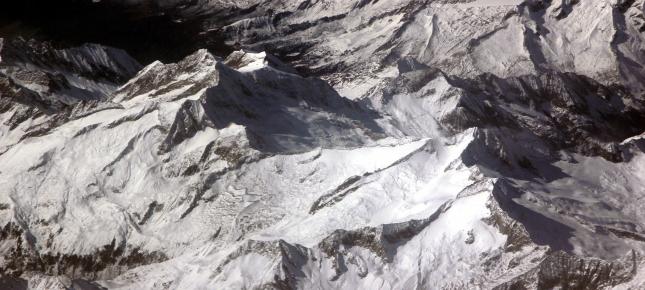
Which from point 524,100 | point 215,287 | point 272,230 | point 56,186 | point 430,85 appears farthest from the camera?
point 524,100

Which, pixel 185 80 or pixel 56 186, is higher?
pixel 185 80

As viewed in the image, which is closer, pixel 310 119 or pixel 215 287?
pixel 215 287

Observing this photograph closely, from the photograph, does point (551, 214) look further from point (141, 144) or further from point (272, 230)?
point (141, 144)

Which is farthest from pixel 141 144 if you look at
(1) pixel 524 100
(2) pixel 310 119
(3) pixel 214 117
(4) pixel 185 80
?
(1) pixel 524 100

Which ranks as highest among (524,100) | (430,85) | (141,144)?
(141,144)

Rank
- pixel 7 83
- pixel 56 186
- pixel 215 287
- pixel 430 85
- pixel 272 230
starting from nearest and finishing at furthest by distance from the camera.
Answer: pixel 215 287, pixel 272 230, pixel 56 186, pixel 7 83, pixel 430 85

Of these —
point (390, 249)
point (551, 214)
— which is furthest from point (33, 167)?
point (551, 214)

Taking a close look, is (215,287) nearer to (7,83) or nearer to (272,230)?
(272,230)
